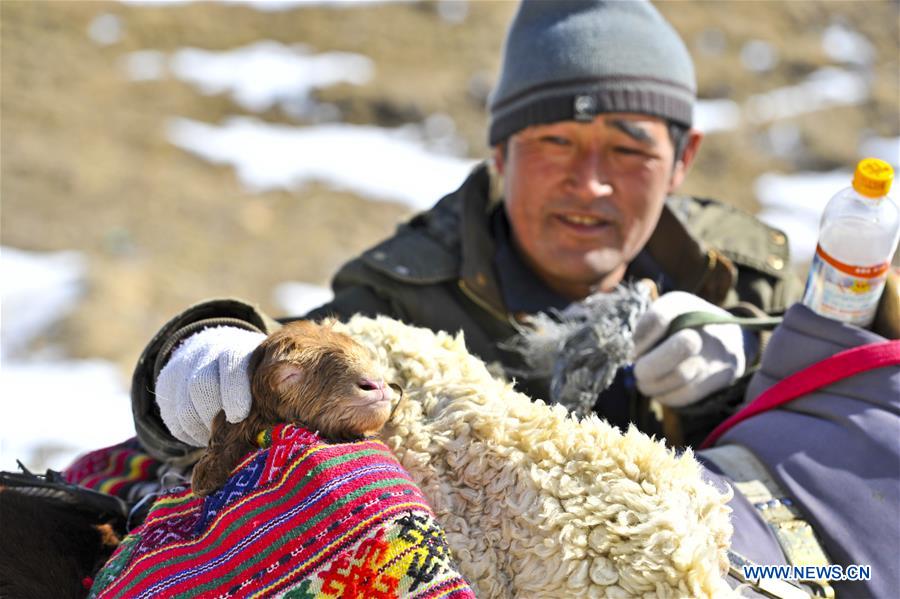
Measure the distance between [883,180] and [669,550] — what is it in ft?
2.70

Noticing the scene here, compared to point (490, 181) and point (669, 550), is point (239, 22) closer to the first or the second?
point (490, 181)

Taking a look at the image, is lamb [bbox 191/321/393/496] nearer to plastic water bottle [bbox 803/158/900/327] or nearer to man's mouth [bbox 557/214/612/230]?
plastic water bottle [bbox 803/158/900/327]

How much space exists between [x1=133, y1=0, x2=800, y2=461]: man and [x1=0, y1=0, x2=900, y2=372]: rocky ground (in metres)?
3.00

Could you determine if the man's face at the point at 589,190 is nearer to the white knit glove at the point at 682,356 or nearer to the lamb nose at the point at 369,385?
the white knit glove at the point at 682,356

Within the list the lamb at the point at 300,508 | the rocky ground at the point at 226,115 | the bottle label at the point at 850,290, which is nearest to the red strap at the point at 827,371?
the bottle label at the point at 850,290

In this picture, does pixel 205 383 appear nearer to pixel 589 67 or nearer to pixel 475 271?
pixel 475 271

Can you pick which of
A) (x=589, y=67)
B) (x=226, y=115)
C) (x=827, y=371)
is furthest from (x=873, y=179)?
(x=226, y=115)

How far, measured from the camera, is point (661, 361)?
172 centimetres

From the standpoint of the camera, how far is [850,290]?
60.9 inches

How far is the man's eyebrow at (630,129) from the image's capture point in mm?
2186

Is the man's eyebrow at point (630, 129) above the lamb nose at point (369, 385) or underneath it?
above

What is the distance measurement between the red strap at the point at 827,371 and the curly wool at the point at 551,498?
0.46 metres

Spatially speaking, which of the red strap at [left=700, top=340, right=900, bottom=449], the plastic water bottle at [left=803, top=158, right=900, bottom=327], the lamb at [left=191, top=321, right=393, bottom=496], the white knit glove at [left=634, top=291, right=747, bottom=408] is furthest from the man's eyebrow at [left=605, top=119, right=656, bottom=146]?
the lamb at [left=191, top=321, right=393, bottom=496]

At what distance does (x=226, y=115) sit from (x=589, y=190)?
820cm
